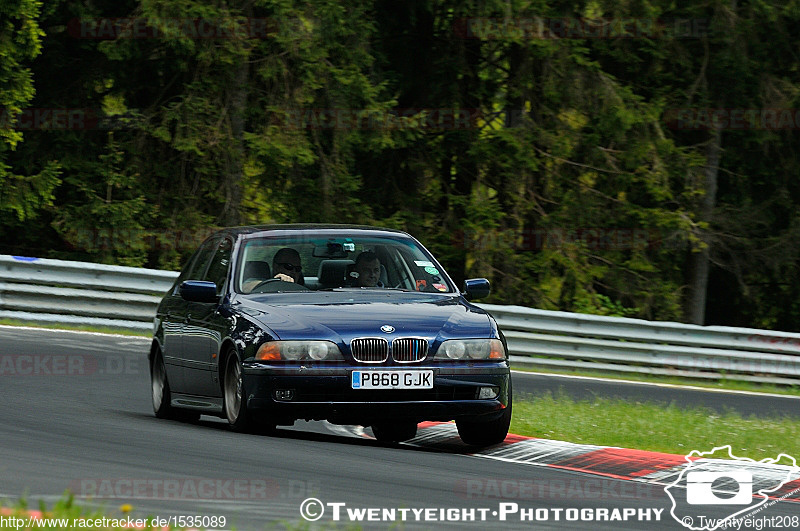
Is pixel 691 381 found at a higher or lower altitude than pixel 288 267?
lower

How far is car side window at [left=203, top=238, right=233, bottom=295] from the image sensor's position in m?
10.1

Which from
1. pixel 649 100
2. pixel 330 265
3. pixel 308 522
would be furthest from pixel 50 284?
pixel 649 100

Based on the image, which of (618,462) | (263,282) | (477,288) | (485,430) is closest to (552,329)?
(477,288)

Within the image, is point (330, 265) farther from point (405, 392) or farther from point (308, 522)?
point (308, 522)

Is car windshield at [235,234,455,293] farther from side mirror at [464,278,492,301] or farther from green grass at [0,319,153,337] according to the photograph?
green grass at [0,319,153,337]

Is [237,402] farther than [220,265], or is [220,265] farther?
[220,265]

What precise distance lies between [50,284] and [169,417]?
24.5 feet

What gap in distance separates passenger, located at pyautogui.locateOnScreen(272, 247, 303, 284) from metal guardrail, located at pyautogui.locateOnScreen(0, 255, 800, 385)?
7606 mm

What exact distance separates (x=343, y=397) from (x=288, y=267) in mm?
1637

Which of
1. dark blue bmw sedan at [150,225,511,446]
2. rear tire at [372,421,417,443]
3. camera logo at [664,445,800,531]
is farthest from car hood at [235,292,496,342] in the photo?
camera logo at [664,445,800,531]

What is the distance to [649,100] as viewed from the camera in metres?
28.0

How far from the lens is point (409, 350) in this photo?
28.6ft

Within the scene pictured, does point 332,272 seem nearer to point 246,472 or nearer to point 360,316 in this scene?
point 360,316

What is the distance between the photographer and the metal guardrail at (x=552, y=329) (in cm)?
1730
